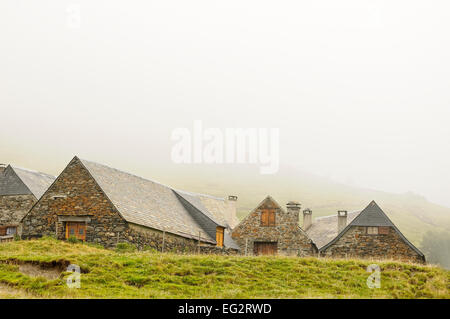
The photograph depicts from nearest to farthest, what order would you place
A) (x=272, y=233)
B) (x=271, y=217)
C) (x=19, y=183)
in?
(x=272, y=233), (x=271, y=217), (x=19, y=183)

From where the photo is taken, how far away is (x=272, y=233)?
154ft

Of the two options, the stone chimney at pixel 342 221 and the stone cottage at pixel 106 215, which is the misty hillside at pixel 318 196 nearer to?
the stone chimney at pixel 342 221

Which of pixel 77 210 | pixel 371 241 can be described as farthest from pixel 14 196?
pixel 371 241

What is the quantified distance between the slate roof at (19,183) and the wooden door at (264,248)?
63.4ft

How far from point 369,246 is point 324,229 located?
8.58 metres

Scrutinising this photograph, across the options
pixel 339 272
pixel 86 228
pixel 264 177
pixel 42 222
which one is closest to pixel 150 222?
pixel 86 228

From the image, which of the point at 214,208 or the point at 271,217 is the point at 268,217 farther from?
the point at 214,208

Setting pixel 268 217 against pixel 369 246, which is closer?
pixel 369 246

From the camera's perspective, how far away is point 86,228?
3672 cm

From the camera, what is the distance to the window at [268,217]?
47.1m

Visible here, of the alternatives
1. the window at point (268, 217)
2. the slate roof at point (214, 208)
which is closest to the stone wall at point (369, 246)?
the window at point (268, 217)

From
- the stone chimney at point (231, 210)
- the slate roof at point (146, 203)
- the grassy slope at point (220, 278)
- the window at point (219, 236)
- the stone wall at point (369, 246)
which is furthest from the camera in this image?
the stone chimney at point (231, 210)

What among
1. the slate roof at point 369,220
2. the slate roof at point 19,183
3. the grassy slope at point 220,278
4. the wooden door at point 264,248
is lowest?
the grassy slope at point 220,278

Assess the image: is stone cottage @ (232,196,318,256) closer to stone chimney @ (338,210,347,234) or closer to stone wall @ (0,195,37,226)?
stone chimney @ (338,210,347,234)
